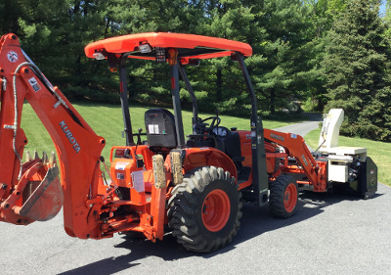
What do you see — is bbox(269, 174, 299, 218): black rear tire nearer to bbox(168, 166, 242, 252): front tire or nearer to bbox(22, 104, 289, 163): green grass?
bbox(168, 166, 242, 252): front tire

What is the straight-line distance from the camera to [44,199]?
378 cm

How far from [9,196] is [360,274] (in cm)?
378

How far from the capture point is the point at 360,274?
4.06 m

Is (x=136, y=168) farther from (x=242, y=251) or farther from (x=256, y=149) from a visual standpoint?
(x=256, y=149)

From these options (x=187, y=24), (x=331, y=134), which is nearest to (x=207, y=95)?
(x=187, y=24)

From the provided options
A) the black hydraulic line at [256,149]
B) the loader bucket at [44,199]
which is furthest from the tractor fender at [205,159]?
the loader bucket at [44,199]

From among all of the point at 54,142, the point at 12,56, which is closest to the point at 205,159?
the point at 54,142

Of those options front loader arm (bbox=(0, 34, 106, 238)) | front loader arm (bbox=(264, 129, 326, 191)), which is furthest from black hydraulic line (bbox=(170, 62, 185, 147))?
front loader arm (bbox=(264, 129, 326, 191))

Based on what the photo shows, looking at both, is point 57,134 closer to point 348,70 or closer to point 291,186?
point 291,186

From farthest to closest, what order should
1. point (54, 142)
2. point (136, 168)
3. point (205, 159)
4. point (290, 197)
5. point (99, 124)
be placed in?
1. point (99, 124)
2. point (290, 197)
3. point (205, 159)
4. point (136, 168)
5. point (54, 142)

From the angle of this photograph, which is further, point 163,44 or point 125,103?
point 125,103

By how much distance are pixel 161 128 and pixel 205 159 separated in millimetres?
844

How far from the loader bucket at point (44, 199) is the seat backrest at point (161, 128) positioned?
4.93ft

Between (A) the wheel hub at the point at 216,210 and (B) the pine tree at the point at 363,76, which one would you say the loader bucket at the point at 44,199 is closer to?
(A) the wheel hub at the point at 216,210
